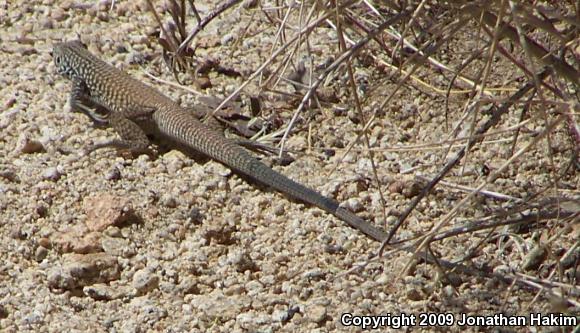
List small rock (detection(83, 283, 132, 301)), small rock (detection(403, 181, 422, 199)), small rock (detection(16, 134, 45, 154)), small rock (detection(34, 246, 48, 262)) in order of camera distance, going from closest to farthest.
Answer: small rock (detection(83, 283, 132, 301)) < small rock (detection(34, 246, 48, 262)) < small rock (detection(403, 181, 422, 199)) < small rock (detection(16, 134, 45, 154))

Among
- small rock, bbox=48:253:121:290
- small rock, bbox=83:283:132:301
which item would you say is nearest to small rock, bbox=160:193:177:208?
small rock, bbox=48:253:121:290

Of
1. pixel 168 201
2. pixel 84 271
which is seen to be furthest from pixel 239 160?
pixel 84 271

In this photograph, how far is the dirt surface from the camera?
3.83 meters

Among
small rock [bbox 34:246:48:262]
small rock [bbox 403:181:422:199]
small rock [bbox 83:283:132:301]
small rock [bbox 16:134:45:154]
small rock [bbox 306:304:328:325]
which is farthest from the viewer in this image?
small rock [bbox 16:134:45:154]

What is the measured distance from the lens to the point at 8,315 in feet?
12.6

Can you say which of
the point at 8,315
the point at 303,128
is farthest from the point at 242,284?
the point at 303,128

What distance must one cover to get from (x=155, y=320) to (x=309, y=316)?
1.99ft

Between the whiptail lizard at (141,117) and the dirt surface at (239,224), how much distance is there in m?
0.08

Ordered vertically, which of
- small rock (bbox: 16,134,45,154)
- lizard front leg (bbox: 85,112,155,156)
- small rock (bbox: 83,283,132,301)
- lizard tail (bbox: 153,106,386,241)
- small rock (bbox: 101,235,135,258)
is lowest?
small rock (bbox: 83,283,132,301)

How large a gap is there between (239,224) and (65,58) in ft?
5.83

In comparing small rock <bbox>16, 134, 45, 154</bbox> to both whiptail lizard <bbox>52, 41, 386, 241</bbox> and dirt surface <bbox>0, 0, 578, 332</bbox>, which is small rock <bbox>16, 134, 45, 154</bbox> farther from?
whiptail lizard <bbox>52, 41, 386, 241</bbox>

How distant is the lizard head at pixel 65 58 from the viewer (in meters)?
5.53

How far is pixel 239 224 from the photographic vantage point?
4.43 metres

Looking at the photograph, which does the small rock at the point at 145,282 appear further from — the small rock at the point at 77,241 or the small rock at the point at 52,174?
the small rock at the point at 52,174
